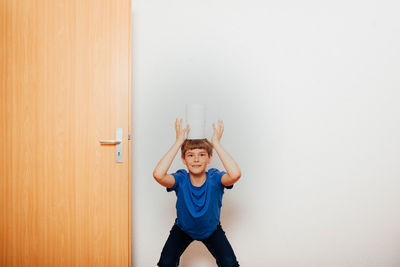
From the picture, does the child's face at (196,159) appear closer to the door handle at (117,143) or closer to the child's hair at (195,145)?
the child's hair at (195,145)

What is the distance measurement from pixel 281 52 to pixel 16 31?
172cm

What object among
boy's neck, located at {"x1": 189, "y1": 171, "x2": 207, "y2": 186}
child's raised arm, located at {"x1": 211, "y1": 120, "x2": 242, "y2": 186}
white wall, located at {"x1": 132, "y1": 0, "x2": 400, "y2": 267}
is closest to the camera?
child's raised arm, located at {"x1": 211, "y1": 120, "x2": 242, "y2": 186}

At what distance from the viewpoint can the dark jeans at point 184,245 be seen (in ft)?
4.50

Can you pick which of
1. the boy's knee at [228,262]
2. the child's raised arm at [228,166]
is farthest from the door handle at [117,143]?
the boy's knee at [228,262]

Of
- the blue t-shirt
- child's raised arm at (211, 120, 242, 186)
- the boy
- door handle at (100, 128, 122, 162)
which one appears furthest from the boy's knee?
door handle at (100, 128, 122, 162)

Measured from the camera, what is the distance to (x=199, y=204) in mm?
1347

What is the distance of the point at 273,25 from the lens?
1.77 metres

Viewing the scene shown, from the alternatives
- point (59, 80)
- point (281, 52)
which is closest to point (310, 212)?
point (281, 52)

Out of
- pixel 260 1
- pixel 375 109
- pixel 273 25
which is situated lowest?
pixel 375 109

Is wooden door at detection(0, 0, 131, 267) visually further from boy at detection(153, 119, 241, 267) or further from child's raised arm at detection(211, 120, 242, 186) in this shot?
child's raised arm at detection(211, 120, 242, 186)

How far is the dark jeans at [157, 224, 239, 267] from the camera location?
1370 mm

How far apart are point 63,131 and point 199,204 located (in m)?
0.99

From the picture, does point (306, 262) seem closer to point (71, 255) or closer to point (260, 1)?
point (71, 255)

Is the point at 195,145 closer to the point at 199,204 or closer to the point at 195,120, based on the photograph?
the point at 195,120
